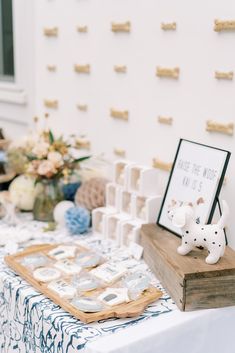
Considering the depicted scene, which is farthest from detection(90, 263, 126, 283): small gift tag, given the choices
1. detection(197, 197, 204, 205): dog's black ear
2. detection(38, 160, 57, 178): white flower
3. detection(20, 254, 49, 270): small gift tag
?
detection(38, 160, 57, 178): white flower

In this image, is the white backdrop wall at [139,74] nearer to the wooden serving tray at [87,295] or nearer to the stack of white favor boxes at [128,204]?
the stack of white favor boxes at [128,204]

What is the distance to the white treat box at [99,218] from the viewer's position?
4.98ft

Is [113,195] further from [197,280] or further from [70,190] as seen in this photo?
[197,280]

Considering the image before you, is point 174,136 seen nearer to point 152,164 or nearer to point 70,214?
point 152,164

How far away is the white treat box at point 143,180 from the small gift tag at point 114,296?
34cm

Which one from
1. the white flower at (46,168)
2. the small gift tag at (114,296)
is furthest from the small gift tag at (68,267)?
the white flower at (46,168)

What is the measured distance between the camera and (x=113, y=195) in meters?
1.54

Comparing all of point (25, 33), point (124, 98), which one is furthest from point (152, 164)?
point (25, 33)

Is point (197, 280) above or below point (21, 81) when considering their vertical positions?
below

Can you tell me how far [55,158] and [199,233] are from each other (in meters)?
0.57

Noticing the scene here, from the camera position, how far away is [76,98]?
1.87 metres

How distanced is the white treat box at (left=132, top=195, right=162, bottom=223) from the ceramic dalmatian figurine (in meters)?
0.22

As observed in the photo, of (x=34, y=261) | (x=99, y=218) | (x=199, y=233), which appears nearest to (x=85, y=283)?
(x=34, y=261)

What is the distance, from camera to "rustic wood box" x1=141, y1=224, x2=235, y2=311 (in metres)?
1.09
